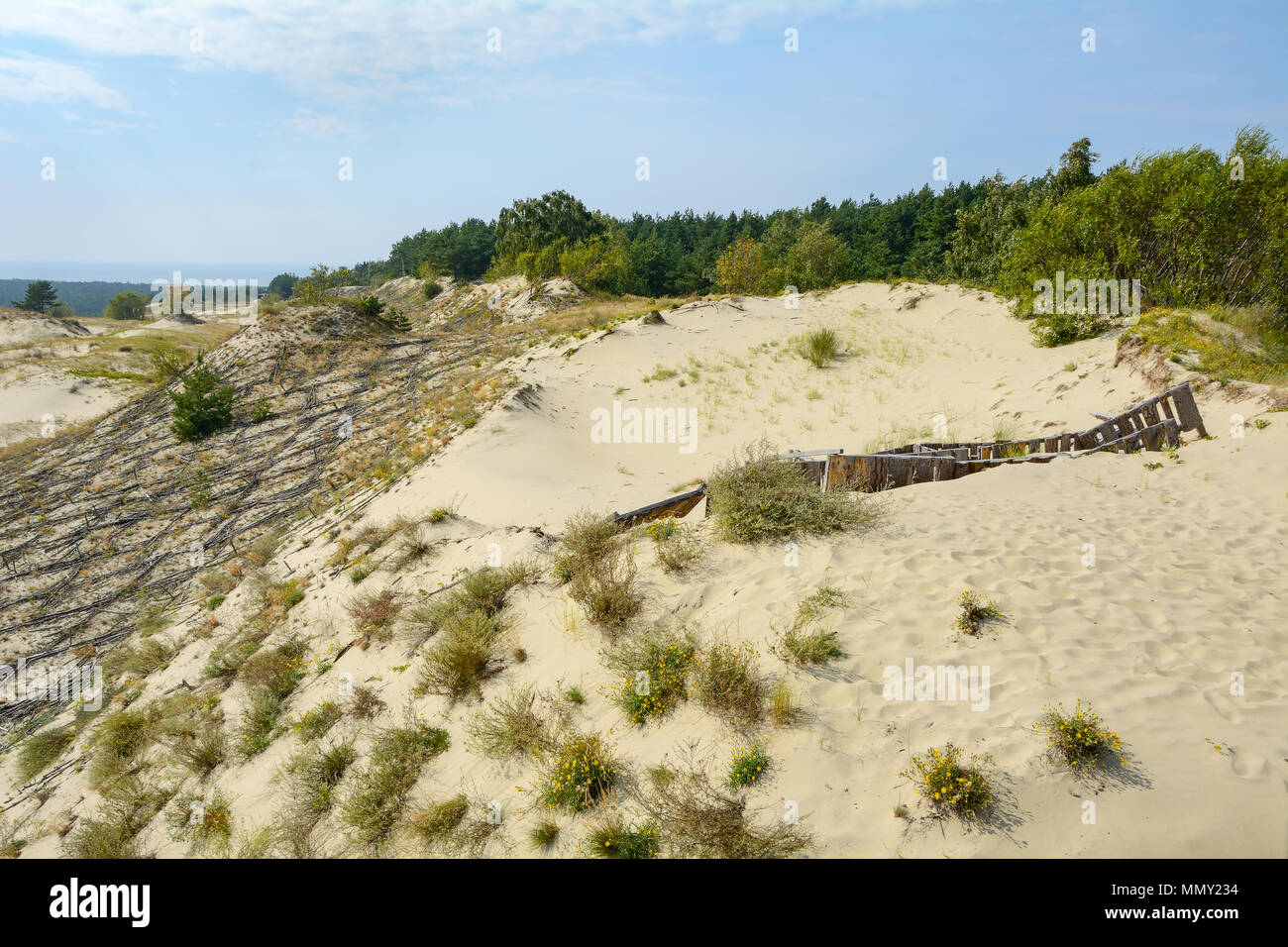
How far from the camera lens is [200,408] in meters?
19.1

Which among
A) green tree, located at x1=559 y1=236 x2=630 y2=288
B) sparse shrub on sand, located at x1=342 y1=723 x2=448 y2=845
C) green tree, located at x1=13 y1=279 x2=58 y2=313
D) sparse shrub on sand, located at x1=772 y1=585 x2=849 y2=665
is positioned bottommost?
sparse shrub on sand, located at x1=342 y1=723 x2=448 y2=845

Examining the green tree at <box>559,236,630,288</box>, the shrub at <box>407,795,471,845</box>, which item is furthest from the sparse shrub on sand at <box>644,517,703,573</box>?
the green tree at <box>559,236,630,288</box>

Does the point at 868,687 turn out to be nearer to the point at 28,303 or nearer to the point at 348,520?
the point at 348,520

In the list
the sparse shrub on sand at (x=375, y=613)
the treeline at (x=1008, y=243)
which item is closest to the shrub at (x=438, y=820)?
the sparse shrub on sand at (x=375, y=613)

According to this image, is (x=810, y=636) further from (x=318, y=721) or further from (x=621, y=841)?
(x=318, y=721)

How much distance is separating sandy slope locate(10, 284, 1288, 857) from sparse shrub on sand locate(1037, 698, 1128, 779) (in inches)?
3.8

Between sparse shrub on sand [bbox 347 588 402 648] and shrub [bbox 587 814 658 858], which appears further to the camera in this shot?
sparse shrub on sand [bbox 347 588 402 648]

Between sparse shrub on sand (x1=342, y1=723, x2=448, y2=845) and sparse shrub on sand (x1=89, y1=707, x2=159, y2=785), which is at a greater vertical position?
sparse shrub on sand (x1=342, y1=723, x2=448, y2=845)

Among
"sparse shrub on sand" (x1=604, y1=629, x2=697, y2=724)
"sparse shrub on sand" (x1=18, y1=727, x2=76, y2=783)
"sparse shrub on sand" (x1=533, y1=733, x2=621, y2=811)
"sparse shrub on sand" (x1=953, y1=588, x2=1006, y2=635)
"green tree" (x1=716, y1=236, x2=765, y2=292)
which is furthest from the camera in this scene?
"green tree" (x1=716, y1=236, x2=765, y2=292)

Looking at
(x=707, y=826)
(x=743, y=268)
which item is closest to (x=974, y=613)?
(x=707, y=826)

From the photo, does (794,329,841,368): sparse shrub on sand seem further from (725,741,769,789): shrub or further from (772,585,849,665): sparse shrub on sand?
(725,741,769,789): shrub

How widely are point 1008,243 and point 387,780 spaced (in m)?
47.5

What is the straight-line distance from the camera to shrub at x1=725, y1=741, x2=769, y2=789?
4.13 meters
